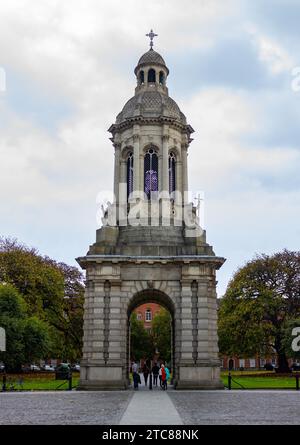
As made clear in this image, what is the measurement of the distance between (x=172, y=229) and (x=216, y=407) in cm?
1629

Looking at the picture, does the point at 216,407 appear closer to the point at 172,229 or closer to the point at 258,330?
the point at 172,229

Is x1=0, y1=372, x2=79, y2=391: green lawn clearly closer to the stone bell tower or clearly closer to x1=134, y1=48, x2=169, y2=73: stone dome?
the stone bell tower

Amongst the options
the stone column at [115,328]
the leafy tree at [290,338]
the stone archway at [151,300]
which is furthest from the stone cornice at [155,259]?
the leafy tree at [290,338]

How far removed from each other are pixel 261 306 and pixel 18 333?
79.4 ft

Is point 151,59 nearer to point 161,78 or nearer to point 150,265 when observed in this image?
point 161,78

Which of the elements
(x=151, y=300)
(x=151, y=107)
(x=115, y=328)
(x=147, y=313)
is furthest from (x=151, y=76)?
(x=147, y=313)

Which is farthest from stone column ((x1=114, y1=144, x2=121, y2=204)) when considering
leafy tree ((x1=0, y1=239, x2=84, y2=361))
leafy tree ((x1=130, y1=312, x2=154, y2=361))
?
leafy tree ((x1=130, y1=312, x2=154, y2=361))

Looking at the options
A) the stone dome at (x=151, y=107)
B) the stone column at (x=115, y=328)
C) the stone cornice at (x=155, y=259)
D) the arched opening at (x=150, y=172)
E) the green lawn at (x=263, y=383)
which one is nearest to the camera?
the stone column at (x=115, y=328)

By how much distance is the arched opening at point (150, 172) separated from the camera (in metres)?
37.7

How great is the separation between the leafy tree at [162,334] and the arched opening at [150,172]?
58.0 m

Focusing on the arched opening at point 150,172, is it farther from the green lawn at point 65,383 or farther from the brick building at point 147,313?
the brick building at point 147,313

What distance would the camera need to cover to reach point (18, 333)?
4641cm

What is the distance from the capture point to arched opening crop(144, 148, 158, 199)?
37.7 meters

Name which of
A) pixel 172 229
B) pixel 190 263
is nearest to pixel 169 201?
pixel 172 229
